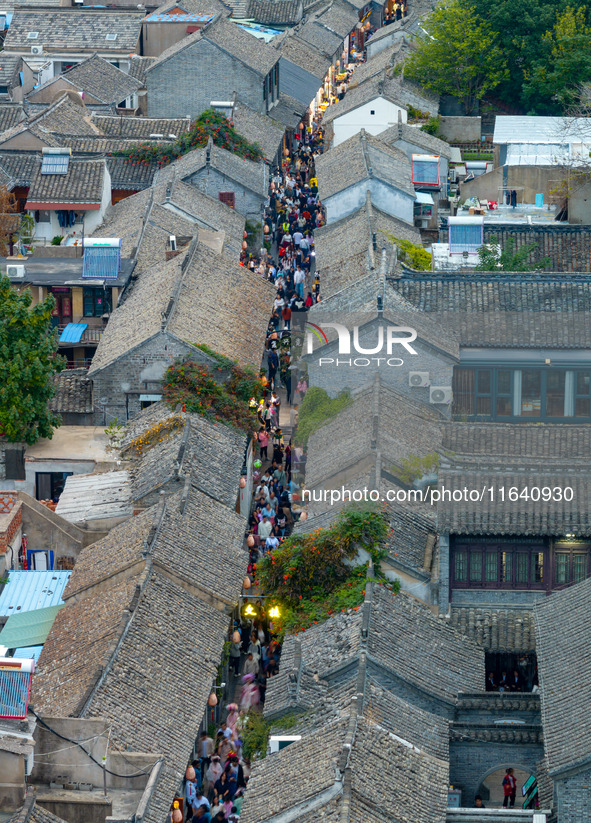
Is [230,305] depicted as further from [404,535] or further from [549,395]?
[404,535]

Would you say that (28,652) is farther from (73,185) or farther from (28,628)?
(73,185)

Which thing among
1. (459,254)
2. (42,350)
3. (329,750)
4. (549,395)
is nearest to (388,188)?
(459,254)

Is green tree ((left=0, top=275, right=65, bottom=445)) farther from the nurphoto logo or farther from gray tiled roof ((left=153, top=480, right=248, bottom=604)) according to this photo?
the nurphoto logo

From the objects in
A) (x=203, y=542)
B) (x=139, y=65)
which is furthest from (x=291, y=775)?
(x=139, y=65)

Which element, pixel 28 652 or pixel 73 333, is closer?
pixel 28 652

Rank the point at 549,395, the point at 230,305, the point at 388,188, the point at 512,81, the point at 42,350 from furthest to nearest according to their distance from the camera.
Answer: the point at 512,81
the point at 388,188
the point at 230,305
the point at 549,395
the point at 42,350

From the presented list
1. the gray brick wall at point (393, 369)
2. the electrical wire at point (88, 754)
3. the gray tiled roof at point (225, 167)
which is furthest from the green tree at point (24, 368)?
the gray tiled roof at point (225, 167)
